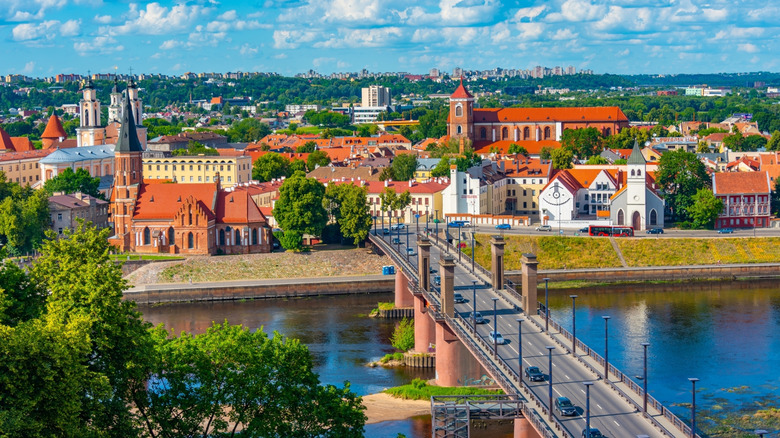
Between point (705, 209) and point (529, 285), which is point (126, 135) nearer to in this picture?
point (705, 209)

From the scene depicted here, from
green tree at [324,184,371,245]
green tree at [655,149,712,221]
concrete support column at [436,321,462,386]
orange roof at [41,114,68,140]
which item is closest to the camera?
concrete support column at [436,321,462,386]

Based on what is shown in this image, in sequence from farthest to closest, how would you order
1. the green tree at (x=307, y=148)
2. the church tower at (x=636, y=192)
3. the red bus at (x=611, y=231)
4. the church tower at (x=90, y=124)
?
the green tree at (x=307, y=148) < the church tower at (x=90, y=124) < the church tower at (x=636, y=192) < the red bus at (x=611, y=231)

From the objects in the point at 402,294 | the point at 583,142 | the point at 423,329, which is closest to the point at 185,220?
the point at 402,294

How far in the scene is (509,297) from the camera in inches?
1981

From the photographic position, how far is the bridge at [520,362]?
109 feet

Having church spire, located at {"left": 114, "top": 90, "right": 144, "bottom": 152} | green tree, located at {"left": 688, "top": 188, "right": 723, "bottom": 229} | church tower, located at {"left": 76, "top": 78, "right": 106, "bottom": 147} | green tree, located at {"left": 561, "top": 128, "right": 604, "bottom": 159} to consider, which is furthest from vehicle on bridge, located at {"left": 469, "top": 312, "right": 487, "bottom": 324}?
church tower, located at {"left": 76, "top": 78, "right": 106, "bottom": 147}

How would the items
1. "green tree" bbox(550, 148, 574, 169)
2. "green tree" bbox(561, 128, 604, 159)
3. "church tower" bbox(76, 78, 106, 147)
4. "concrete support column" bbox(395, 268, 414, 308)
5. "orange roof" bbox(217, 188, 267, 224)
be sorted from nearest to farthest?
"concrete support column" bbox(395, 268, 414, 308) → "orange roof" bbox(217, 188, 267, 224) → "green tree" bbox(550, 148, 574, 169) → "church tower" bbox(76, 78, 106, 147) → "green tree" bbox(561, 128, 604, 159)

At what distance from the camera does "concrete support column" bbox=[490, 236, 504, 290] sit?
50.9 meters

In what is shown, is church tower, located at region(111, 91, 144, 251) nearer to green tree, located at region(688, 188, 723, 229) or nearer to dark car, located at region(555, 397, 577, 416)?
green tree, located at region(688, 188, 723, 229)

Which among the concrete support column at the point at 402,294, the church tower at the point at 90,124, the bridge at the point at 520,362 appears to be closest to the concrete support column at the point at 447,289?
the bridge at the point at 520,362

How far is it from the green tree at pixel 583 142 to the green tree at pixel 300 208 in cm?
4852

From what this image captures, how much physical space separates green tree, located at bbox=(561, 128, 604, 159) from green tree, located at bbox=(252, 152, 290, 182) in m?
29.3

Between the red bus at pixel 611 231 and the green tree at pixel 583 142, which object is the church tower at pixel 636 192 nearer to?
the red bus at pixel 611 231

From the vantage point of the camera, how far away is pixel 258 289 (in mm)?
70062
